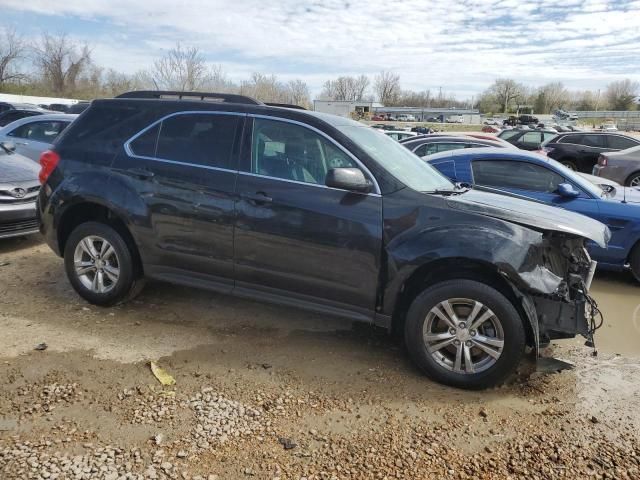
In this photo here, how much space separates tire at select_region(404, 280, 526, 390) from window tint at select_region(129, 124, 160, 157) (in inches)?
100

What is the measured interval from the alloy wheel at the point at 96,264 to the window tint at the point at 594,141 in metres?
16.3

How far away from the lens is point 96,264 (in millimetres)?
4598

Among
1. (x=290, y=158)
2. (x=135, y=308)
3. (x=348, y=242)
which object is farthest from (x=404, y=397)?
(x=135, y=308)

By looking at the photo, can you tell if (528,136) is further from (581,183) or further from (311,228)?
(311,228)

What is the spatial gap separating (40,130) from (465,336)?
9708 millimetres

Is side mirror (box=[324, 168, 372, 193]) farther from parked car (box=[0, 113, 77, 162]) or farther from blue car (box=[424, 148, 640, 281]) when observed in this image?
parked car (box=[0, 113, 77, 162])

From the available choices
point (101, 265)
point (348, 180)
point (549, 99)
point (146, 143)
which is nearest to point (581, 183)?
point (348, 180)

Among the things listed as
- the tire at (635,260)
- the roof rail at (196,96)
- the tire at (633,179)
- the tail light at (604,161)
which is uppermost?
the roof rail at (196,96)

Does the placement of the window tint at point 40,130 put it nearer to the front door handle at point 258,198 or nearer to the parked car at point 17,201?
the parked car at point 17,201

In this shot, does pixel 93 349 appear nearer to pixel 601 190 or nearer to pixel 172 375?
pixel 172 375

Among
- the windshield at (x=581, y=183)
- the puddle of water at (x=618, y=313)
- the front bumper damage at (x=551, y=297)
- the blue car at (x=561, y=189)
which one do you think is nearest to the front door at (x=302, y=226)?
the front bumper damage at (x=551, y=297)

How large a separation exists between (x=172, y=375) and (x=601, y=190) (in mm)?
5491

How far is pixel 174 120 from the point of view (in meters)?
4.34

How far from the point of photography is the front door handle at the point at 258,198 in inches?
152
